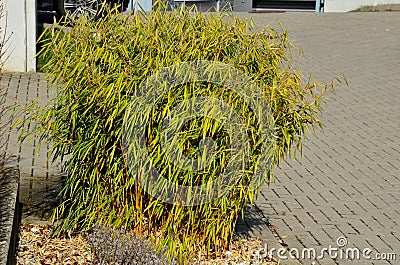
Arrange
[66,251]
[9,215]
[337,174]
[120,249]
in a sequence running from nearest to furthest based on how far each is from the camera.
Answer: [120,249] → [9,215] → [66,251] → [337,174]

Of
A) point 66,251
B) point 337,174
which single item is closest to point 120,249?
point 66,251

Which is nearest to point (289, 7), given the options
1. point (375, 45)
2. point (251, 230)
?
point (375, 45)

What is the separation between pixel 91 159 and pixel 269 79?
137 cm

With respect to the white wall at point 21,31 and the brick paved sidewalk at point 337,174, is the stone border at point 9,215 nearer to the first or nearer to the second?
the brick paved sidewalk at point 337,174

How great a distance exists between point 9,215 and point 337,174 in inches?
150

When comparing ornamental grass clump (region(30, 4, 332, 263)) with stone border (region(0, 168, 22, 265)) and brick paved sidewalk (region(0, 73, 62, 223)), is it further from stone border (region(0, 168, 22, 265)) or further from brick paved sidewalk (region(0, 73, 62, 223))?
brick paved sidewalk (region(0, 73, 62, 223))

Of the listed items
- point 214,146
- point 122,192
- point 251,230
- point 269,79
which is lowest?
point 251,230

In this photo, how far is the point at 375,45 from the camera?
1567cm

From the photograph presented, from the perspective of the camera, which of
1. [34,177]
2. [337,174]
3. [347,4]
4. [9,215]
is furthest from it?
[347,4]

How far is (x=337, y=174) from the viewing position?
26.2 feet

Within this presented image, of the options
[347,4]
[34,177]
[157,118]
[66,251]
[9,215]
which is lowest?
[66,251]

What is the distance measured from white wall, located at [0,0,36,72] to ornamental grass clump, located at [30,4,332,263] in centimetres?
621

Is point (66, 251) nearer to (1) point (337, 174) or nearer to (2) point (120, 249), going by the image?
(2) point (120, 249)

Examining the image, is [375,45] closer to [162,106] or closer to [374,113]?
[374,113]
